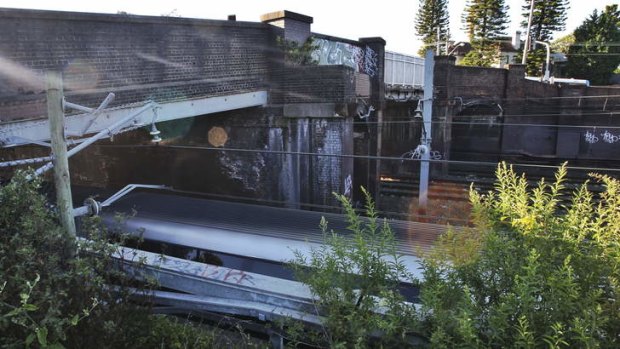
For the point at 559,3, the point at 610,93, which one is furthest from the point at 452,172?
the point at 559,3

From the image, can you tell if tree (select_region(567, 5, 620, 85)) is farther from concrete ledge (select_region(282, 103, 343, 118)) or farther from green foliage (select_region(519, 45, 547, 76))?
concrete ledge (select_region(282, 103, 343, 118))

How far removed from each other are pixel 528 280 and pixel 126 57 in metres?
8.01

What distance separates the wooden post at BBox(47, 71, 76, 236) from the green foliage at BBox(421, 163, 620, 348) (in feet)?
8.12

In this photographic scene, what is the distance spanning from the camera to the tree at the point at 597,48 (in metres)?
33.1

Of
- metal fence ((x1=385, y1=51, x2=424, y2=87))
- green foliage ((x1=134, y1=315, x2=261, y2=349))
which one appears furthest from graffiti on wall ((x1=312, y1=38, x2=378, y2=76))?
green foliage ((x1=134, y1=315, x2=261, y2=349))

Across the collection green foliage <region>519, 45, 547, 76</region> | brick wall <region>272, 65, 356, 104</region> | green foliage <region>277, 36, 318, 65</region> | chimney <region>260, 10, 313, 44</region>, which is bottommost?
brick wall <region>272, 65, 356, 104</region>

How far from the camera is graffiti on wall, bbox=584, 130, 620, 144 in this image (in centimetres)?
2567

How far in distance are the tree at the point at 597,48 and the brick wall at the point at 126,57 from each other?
32.3 metres

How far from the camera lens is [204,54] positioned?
31.7 ft

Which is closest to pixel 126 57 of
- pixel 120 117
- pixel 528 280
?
pixel 120 117

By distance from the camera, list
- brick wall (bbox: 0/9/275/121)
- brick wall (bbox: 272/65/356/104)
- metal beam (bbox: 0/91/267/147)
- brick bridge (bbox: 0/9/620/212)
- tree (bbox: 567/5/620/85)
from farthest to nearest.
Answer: tree (bbox: 567/5/620/85) → brick wall (bbox: 272/65/356/104) → brick bridge (bbox: 0/9/620/212) → brick wall (bbox: 0/9/275/121) → metal beam (bbox: 0/91/267/147)

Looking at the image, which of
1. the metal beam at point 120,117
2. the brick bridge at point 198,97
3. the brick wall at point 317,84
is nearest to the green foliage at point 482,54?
the brick bridge at point 198,97

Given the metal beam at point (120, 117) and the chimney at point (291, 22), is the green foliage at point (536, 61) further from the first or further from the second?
the metal beam at point (120, 117)

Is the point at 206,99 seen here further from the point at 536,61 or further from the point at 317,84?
the point at 536,61
